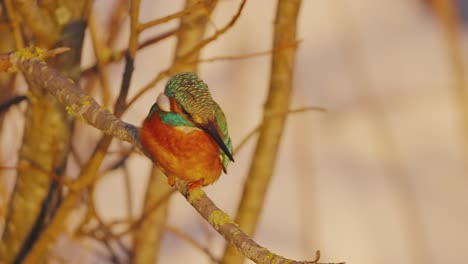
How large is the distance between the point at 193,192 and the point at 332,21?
2.85 m

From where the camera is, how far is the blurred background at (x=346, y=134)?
301 centimetres

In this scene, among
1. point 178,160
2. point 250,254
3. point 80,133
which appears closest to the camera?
point 250,254

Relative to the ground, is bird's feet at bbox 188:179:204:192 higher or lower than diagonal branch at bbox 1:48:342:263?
lower

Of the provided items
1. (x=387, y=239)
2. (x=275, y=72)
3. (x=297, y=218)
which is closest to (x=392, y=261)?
(x=387, y=239)

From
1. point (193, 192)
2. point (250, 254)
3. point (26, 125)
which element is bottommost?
point (250, 254)

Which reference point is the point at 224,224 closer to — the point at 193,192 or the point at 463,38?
the point at 193,192

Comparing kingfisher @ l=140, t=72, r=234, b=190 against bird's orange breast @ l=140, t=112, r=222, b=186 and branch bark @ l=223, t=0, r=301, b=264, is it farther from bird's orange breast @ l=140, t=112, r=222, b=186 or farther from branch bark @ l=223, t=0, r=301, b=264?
branch bark @ l=223, t=0, r=301, b=264

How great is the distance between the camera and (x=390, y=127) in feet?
11.3

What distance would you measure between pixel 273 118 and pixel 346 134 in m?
2.13

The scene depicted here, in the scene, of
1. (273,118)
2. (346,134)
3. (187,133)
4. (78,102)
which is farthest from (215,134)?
(346,134)

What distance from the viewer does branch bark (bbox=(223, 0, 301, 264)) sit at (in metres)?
1.39

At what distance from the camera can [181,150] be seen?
97 centimetres

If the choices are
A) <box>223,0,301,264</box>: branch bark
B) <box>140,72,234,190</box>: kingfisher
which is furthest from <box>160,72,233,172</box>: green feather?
<box>223,0,301,264</box>: branch bark

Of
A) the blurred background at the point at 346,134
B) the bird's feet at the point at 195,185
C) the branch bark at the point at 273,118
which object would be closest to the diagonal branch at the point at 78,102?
the bird's feet at the point at 195,185
